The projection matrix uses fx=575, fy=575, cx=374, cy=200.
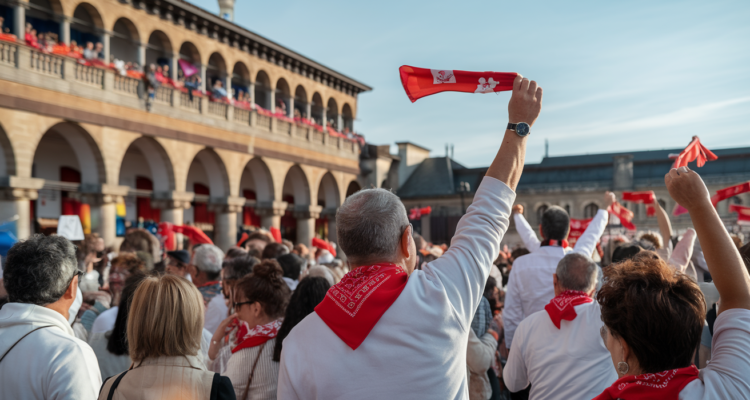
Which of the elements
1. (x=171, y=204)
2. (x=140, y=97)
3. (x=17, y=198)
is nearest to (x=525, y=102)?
(x=17, y=198)

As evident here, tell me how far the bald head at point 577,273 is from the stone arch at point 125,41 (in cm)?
1968

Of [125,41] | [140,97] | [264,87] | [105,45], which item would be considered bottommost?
[140,97]

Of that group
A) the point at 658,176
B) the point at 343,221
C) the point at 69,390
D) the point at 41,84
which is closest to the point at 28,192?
the point at 41,84

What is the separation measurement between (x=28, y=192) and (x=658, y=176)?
30399mm

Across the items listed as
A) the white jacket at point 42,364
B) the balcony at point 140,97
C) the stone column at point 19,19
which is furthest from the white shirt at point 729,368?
the stone column at point 19,19

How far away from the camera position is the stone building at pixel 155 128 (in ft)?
53.2

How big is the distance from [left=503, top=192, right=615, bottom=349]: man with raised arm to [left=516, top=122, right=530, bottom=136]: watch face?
2.94 m

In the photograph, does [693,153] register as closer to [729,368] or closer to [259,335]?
[729,368]

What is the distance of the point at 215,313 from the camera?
522cm

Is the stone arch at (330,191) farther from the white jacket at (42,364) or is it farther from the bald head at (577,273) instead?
the white jacket at (42,364)

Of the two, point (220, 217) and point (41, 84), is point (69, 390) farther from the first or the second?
point (220, 217)

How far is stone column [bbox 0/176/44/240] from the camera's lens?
15.6 meters

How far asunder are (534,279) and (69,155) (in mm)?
19783

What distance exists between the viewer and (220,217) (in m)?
23.6
